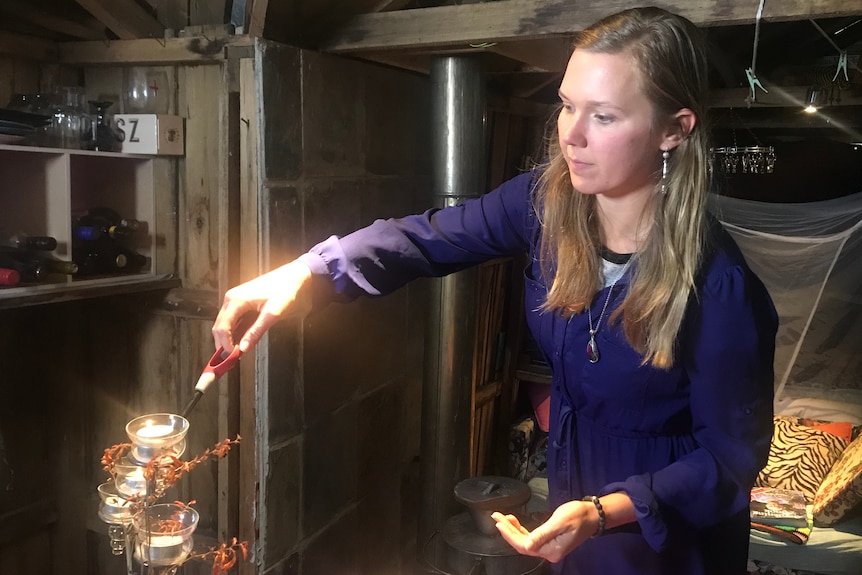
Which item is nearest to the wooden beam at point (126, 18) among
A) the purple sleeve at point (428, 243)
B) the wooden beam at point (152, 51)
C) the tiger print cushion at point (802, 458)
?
the wooden beam at point (152, 51)

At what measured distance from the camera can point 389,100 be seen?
2.20 meters

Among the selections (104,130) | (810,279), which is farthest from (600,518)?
(810,279)

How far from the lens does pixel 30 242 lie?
1554 millimetres

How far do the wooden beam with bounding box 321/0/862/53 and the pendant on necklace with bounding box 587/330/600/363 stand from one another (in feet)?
2.66

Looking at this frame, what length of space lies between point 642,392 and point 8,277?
4.08 ft

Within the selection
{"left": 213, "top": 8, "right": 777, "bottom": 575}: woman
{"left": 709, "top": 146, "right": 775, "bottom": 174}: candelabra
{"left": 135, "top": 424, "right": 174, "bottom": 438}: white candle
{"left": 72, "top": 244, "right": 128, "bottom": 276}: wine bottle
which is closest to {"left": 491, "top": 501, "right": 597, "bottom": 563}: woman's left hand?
{"left": 213, "top": 8, "right": 777, "bottom": 575}: woman

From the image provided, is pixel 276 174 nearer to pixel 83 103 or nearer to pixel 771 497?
pixel 83 103

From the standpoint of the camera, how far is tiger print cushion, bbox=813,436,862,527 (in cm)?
282

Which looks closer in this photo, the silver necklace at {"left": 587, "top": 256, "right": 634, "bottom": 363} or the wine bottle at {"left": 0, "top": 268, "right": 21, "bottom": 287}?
the silver necklace at {"left": 587, "top": 256, "right": 634, "bottom": 363}

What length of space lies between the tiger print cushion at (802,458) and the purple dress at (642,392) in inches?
84.6

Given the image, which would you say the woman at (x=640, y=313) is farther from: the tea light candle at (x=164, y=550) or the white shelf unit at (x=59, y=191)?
the white shelf unit at (x=59, y=191)

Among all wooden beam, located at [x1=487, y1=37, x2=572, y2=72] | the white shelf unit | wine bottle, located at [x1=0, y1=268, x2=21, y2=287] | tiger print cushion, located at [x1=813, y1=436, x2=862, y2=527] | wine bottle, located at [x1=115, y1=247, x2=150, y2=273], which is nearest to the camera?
wine bottle, located at [x1=0, y1=268, x2=21, y2=287]

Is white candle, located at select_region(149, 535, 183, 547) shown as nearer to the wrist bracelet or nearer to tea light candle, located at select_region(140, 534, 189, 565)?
tea light candle, located at select_region(140, 534, 189, 565)

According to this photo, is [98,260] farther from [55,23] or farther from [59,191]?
[55,23]
